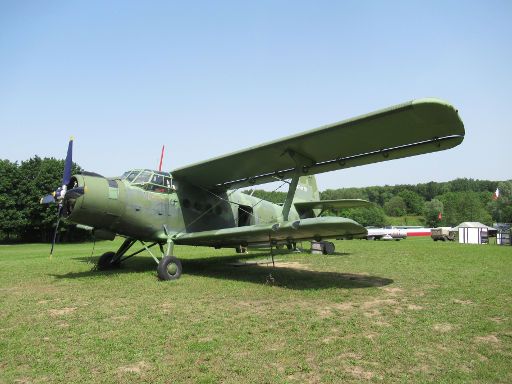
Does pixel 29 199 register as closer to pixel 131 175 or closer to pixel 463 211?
pixel 131 175

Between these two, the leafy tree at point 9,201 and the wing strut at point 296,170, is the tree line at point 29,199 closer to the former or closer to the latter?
the leafy tree at point 9,201

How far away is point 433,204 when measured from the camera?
114500 mm

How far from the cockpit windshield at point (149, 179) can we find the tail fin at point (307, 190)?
778 cm

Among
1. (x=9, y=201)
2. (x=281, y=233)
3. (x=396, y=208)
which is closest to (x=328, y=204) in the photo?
(x=281, y=233)

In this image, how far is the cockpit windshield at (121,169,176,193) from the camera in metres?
11.2

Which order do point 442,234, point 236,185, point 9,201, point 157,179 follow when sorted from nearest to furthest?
point 157,179 < point 236,185 < point 442,234 < point 9,201

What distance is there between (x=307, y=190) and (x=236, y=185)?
6156 mm

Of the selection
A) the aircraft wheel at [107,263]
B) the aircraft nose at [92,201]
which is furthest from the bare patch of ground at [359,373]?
the aircraft wheel at [107,263]

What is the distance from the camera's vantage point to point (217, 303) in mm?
7305

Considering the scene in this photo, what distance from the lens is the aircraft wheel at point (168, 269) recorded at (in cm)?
1000

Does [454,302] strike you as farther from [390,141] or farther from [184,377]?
[184,377]

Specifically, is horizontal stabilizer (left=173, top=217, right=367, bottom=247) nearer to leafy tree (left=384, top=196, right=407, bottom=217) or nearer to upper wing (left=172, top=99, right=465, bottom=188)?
upper wing (left=172, top=99, right=465, bottom=188)

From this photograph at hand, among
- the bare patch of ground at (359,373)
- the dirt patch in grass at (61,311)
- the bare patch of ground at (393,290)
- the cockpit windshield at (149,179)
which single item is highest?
the cockpit windshield at (149,179)

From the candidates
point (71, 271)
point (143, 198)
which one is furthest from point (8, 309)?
point (71, 271)
